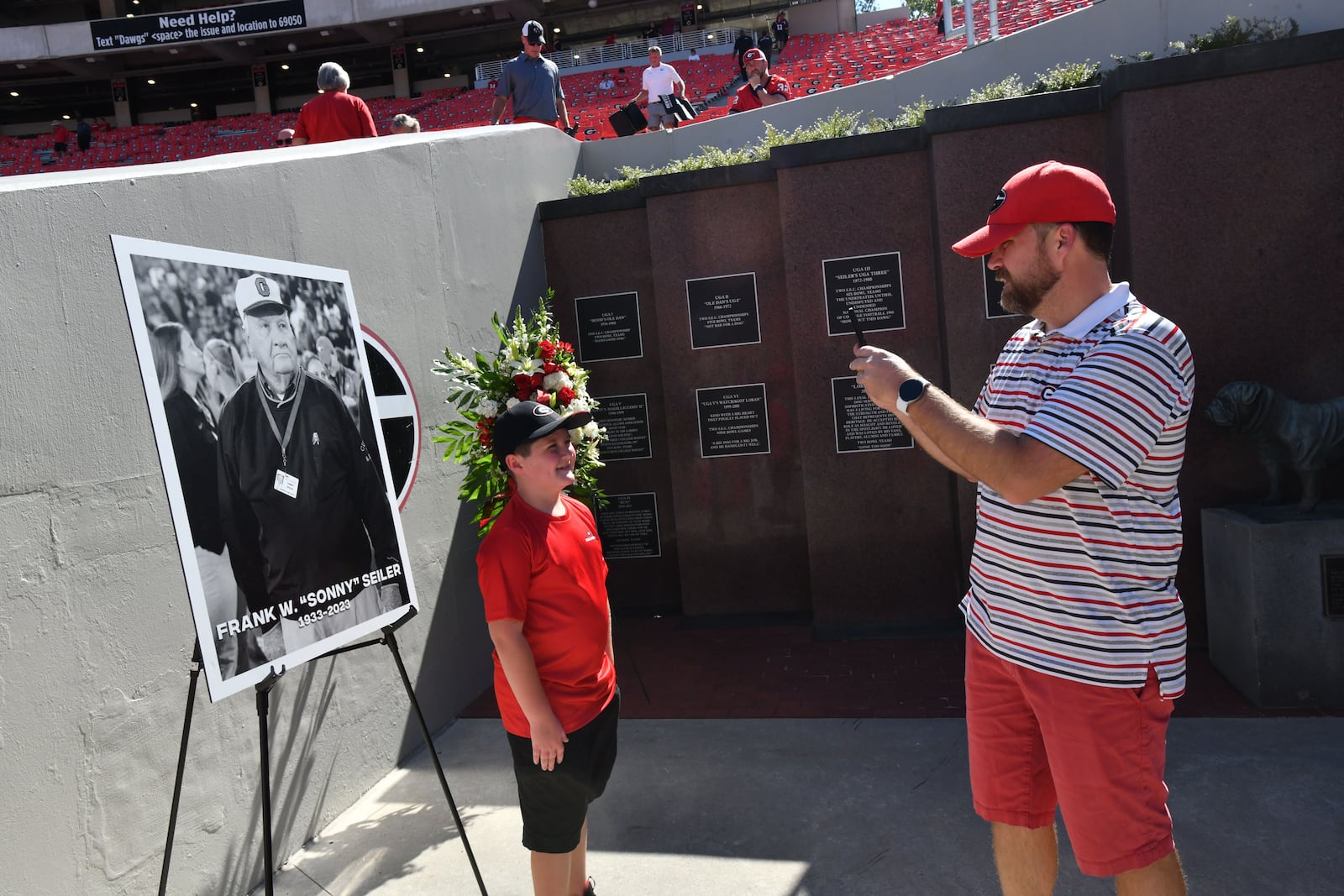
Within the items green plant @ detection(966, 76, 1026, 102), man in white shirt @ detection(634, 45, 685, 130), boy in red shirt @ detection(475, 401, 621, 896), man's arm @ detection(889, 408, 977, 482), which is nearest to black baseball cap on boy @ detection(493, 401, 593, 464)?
boy in red shirt @ detection(475, 401, 621, 896)

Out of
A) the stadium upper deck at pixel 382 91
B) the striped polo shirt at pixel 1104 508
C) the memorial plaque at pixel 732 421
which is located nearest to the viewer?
the striped polo shirt at pixel 1104 508

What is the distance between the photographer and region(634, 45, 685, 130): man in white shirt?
34.7 ft

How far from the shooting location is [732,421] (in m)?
6.47

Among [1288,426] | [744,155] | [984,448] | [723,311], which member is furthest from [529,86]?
[984,448]

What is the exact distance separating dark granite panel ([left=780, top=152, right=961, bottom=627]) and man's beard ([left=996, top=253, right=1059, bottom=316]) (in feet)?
11.4

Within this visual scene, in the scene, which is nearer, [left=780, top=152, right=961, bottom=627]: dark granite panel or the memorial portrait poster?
the memorial portrait poster

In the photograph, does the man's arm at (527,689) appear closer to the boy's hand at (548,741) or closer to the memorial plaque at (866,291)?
the boy's hand at (548,741)

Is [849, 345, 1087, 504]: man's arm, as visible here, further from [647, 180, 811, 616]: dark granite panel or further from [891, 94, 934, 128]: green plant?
[891, 94, 934, 128]: green plant

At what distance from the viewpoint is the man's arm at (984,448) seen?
2115mm

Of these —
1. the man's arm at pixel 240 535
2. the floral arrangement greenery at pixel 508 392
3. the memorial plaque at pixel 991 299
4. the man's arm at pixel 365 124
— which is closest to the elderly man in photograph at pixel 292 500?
the man's arm at pixel 240 535

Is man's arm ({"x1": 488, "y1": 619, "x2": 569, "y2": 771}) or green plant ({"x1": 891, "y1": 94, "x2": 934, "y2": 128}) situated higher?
green plant ({"x1": 891, "y1": 94, "x2": 934, "y2": 128})

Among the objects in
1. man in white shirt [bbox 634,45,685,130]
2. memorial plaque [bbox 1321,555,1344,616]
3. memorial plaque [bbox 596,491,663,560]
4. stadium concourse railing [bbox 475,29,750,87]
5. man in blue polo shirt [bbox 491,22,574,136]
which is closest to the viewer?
memorial plaque [bbox 1321,555,1344,616]

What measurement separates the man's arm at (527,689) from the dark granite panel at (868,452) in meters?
3.74

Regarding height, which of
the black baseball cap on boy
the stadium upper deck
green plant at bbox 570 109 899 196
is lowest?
the black baseball cap on boy
